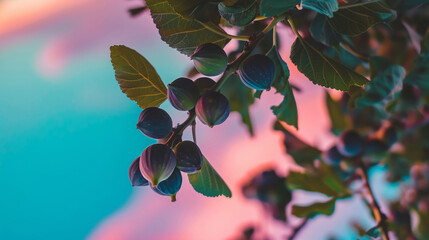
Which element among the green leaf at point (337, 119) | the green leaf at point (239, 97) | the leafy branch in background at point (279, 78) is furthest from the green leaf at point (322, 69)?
the green leaf at point (337, 119)

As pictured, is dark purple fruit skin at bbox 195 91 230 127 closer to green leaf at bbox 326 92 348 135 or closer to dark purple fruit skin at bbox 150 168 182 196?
dark purple fruit skin at bbox 150 168 182 196

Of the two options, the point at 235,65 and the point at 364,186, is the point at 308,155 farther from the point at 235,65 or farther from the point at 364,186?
the point at 235,65

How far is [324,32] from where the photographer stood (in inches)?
28.0

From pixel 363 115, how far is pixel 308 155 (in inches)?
11.1

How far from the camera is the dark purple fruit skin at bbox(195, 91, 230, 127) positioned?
0.49 m

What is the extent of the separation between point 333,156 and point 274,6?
0.85 metres

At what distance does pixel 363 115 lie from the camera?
1399 mm

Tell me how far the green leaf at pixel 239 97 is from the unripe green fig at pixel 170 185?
555mm

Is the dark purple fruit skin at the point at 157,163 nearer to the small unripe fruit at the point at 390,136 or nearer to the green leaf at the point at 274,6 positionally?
the green leaf at the point at 274,6

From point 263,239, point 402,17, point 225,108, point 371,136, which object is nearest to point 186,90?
point 225,108

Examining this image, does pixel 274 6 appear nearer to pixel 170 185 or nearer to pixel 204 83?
pixel 204 83

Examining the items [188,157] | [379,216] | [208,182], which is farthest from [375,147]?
[188,157]

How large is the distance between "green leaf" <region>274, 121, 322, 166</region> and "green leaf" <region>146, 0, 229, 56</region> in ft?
2.33

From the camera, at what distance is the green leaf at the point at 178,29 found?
0.58 meters
